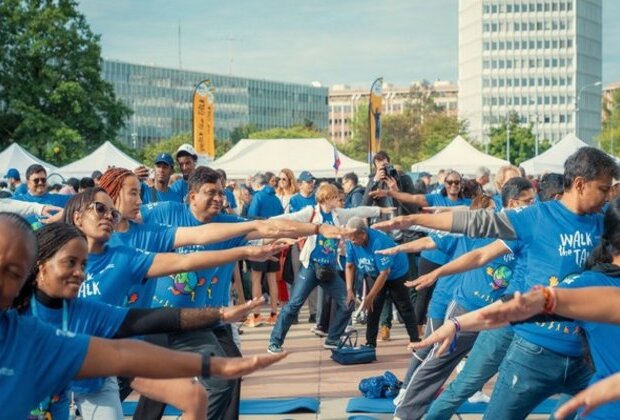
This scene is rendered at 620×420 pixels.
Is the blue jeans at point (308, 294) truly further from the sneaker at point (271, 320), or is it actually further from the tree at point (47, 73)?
the tree at point (47, 73)

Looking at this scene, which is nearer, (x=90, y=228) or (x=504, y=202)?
(x=90, y=228)

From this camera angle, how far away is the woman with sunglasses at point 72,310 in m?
4.21

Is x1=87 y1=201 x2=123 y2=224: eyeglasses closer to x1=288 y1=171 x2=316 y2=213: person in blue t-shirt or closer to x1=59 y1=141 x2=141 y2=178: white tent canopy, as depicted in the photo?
x1=288 y1=171 x2=316 y2=213: person in blue t-shirt

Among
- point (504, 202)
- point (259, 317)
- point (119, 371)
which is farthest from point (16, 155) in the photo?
→ point (119, 371)

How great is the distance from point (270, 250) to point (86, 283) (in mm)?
981

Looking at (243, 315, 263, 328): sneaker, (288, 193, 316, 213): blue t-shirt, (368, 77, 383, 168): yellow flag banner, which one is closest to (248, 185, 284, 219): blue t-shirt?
(288, 193, 316, 213): blue t-shirt

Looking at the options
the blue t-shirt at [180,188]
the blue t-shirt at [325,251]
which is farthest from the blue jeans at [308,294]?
the blue t-shirt at [180,188]

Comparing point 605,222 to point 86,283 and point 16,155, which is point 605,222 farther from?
point 16,155

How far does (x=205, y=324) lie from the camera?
4156 mm

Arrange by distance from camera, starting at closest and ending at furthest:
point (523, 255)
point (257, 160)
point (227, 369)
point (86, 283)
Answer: point (227, 369) < point (86, 283) < point (523, 255) < point (257, 160)

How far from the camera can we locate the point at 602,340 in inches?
159

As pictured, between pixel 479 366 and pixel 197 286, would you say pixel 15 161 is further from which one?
pixel 479 366

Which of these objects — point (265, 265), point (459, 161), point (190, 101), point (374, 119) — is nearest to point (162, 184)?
point (265, 265)

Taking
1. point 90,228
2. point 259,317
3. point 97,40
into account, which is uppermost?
point 97,40
